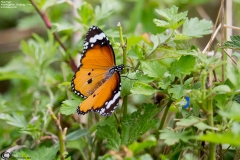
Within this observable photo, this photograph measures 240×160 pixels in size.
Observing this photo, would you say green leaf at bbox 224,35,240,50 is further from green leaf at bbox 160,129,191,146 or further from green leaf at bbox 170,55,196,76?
green leaf at bbox 160,129,191,146

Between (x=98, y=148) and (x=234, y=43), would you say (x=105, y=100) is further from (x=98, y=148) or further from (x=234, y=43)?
(x=234, y=43)

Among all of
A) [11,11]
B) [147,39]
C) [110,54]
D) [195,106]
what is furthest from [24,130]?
[11,11]

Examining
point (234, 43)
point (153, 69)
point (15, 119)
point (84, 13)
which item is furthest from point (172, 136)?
point (84, 13)

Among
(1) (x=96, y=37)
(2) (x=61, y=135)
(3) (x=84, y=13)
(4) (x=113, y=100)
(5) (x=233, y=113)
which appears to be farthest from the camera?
(3) (x=84, y=13)

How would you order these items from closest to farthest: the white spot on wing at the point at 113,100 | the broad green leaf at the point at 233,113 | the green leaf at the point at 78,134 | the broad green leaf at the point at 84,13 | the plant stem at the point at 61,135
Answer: the broad green leaf at the point at 233,113
the plant stem at the point at 61,135
the white spot on wing at the point at 113,100
the green leaf at the point at 78,134
the broad green leaf at the point at 84,13

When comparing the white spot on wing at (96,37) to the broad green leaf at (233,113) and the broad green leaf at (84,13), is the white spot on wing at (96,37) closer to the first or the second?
the broad green leaf at (84,13)

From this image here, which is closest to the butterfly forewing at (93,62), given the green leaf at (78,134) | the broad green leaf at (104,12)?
the green leaf at (78,134)
